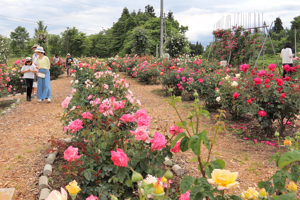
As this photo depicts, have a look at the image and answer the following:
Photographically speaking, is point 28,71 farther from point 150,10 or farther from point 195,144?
point 150,10

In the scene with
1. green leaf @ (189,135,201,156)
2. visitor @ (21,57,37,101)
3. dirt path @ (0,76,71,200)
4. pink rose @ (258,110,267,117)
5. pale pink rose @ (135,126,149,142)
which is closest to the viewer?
green leaf @ (189,135,201,156)

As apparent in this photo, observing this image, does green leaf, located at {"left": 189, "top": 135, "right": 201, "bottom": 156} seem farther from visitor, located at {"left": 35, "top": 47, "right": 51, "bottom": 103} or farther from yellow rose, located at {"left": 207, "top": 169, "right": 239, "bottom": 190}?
visitor, located at {"left": 35, "top": 47, "right": 51, "bottom": 103}

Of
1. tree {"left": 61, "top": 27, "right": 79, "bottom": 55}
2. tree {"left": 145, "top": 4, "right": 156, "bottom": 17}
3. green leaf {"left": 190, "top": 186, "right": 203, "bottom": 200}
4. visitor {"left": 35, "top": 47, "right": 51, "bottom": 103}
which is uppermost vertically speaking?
tree {"left": 145, "top": 4, "right": 156, "bottom": 17}

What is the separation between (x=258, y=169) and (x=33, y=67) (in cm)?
635

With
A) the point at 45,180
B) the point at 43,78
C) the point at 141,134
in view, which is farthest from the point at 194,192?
the point at 43,78

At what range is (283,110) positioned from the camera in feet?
12.2

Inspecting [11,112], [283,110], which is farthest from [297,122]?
[11,112]

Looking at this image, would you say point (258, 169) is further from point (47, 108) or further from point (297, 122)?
point (47, 108)

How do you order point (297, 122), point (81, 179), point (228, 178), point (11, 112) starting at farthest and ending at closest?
point (11, 112), point (297, 122), point (81, 179), point (228, 178)

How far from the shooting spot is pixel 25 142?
374cm

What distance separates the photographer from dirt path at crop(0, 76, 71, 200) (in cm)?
255

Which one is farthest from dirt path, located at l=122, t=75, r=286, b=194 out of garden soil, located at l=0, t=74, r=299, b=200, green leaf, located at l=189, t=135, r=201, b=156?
green leaf, located at l=189, t=135, r=201, b=156

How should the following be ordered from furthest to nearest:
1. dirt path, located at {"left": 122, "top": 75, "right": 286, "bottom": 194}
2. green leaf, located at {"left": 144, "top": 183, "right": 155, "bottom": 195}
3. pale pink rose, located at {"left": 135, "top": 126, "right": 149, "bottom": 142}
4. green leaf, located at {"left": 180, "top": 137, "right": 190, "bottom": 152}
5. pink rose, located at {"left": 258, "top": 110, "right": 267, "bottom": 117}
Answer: pink rose, located at {"left": 258, "top": 110, "right": 267, "bottom": 117}
dirt path, located at {"left": 122, "top": 75, "right": 286, "bottom": 194}
pale pink rose, located at {"left": 135, "top": 126, "right": 149, "bottom": 142}
green leaf, located at {"left": 180, "top": 137, "right": 190, "bottom": 152}
green leaf, located at {"left": 144, "top": 183, "right": 155, "bottom": 195}

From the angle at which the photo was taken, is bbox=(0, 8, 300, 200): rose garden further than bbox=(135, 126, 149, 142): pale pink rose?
No
